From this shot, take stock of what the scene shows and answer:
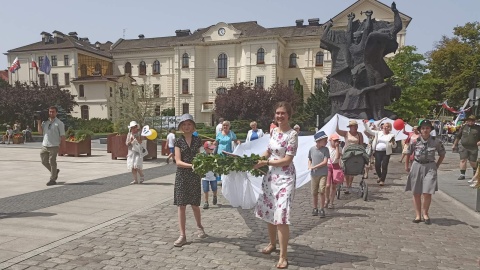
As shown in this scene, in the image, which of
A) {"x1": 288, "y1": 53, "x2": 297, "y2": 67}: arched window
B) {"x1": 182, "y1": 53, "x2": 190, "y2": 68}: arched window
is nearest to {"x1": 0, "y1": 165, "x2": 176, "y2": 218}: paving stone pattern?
{"x1": 288, "y1": 53, "x2": 297, "y2": 67}: arched window

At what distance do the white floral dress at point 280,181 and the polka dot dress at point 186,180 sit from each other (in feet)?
4.20

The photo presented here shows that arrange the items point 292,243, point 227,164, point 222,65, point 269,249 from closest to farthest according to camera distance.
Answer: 1. point 227,164
2. point 269,249
3. point 292,243
4. point 222,65

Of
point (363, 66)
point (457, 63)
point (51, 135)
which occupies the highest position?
point (457, 63)

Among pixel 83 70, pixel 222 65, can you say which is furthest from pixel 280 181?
pixel 83 70

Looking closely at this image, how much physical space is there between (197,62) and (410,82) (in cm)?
3572

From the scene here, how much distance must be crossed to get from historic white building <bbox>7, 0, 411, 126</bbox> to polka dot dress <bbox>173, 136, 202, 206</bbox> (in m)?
54.9

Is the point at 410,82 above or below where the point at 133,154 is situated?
above

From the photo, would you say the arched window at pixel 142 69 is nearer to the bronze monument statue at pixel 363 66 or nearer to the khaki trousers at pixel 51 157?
the bronze monument statue at pixel 363 66

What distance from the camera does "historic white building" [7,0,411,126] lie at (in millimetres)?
60719

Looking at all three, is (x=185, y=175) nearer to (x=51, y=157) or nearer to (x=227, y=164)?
(x=227, y=164)

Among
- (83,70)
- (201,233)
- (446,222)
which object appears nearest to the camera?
(201,233)

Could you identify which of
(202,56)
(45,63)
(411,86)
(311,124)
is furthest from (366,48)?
(202,56)

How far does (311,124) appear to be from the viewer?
4897 centimetres

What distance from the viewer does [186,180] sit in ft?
18.2
